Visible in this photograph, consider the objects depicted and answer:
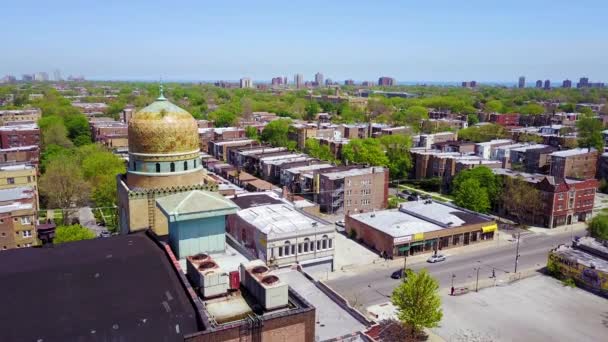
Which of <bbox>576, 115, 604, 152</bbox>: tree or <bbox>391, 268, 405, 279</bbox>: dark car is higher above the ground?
<bbox>576, 115, 604, 152</bbox>: tree

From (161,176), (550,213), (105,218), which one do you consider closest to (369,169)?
(550,213)

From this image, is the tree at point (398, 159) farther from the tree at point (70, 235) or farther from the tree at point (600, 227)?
the tree at point (70, 235)

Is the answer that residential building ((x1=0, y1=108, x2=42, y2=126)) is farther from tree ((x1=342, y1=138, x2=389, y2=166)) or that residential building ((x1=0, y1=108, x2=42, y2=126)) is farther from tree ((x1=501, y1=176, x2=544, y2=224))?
tree ((x1=501, y1=176, x2=544, y2=224))

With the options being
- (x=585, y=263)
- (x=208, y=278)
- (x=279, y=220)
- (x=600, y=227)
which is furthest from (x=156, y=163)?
(x=600, y=227)

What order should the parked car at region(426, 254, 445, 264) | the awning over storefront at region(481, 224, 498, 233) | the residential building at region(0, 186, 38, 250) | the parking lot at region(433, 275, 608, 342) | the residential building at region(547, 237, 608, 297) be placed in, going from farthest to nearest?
1. the awning over storefront at region(481, 224, 498, 233)
2. the parked car at region(426, 254, 445, 264)
3. the residential building at region(0, 186, 38, 250)
4. the residential building at region(547, 237, 608, 297)
5. the parking lot at region(433, 275, 608, 342)

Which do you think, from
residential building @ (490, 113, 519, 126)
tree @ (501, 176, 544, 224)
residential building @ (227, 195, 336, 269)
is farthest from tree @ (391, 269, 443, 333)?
residential building @ (490, 113, 519, 126)

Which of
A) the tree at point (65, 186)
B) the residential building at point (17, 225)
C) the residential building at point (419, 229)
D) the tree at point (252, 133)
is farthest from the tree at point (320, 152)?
the residential building at point (17, 225)

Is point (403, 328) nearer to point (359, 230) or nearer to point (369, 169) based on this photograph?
point (359, 230)
